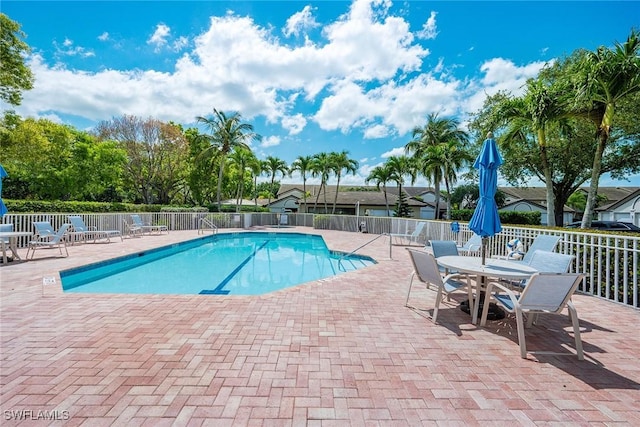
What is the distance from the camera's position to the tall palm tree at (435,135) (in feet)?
78.6

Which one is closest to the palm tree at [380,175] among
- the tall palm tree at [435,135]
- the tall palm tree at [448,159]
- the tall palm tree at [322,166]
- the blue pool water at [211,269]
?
the tall palm tree at [322,166]

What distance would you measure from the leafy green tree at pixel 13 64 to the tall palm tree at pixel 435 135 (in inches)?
991

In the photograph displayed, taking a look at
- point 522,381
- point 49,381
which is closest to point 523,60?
point 522,381

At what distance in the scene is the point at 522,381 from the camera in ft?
8.26

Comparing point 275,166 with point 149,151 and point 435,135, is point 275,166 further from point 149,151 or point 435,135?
point 435,135

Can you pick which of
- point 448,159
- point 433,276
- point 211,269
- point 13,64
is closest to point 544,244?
point 433,276

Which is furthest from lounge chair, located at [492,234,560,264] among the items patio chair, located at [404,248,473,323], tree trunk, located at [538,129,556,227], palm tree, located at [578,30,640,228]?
tree trunk, located at [538,129,556,227]

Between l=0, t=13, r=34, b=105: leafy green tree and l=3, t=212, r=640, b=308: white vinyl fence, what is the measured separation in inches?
309

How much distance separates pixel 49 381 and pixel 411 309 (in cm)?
430

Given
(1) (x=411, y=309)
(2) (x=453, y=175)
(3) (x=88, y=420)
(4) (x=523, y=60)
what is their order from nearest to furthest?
(3) (x=88, y=420)
(1) (x=411, y=309)
(4) (x=523, y=60)
(2) (x=453, y=175)

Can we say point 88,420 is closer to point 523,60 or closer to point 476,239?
point 476,239

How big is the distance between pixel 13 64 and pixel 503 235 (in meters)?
21.7

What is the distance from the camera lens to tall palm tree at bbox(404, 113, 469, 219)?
78.6 ft

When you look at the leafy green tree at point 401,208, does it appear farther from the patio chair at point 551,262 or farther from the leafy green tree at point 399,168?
the patio chair at point 551,262
